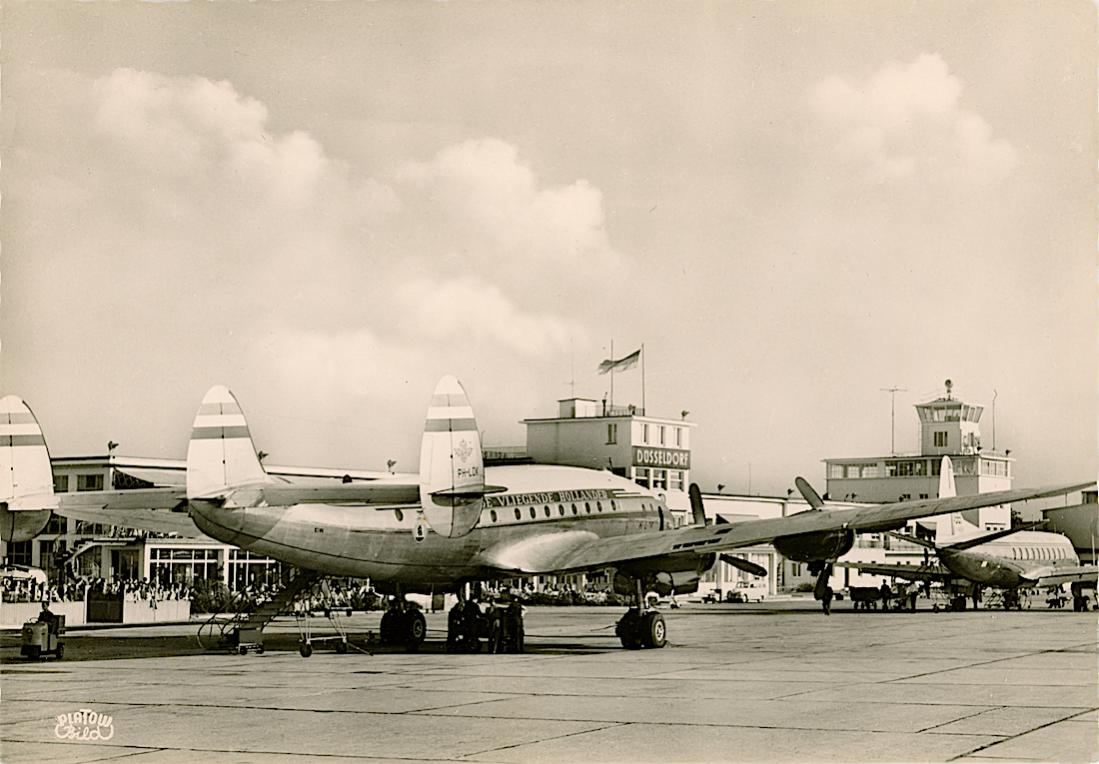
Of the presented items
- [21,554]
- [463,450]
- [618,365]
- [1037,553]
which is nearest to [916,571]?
[1037,553]

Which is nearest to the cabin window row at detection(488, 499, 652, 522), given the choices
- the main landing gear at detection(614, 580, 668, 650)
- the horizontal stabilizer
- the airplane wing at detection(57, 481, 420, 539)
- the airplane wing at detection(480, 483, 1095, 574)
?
the airplane wing at detection(480, 483, 1095, 574)

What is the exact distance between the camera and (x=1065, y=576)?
55250 millimetres

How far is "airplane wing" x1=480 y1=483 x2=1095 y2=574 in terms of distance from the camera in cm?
2620

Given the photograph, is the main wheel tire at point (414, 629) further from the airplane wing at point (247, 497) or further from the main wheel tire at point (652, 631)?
the airplane wing at point (247, 497)

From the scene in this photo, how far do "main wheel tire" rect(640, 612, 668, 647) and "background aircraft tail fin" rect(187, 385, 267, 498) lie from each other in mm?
10184

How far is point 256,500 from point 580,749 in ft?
36.8

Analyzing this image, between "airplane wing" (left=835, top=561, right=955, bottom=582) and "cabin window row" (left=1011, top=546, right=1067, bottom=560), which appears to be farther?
"airplane wing" (left=835, top=561, right=955, bottom=582)

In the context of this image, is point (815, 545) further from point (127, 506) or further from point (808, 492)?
point (127, 506)

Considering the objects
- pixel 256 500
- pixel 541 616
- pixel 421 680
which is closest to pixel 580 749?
pixel 421 680

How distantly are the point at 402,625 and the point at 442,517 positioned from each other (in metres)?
9.26

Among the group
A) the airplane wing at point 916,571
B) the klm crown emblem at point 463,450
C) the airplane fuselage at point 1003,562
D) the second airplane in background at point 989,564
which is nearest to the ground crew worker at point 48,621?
the klm crown emblem at point 463,450

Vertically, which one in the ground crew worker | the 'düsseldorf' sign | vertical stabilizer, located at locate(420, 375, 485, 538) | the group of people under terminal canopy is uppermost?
the 'düsseldorf' sign

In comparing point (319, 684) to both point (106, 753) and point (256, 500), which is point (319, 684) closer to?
point (256, 500)

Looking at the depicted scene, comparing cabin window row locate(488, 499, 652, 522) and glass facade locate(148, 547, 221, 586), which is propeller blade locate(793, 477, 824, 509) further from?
glass facade locate(148, 547, 221, 586)
